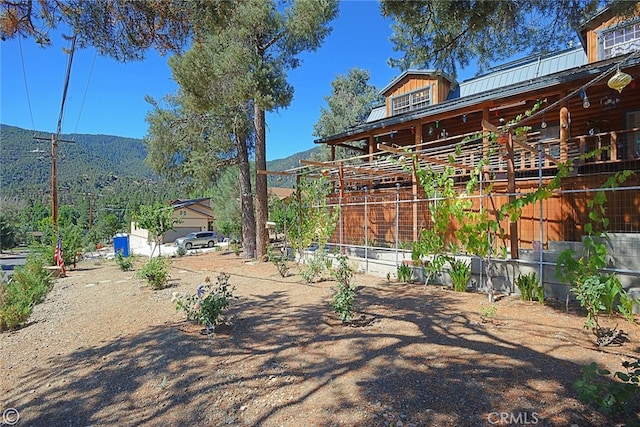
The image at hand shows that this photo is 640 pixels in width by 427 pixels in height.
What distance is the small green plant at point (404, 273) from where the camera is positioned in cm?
687

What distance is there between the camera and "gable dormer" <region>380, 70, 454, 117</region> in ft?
41.5

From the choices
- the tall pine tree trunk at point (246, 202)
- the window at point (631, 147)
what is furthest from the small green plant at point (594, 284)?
the tall pine tree trunk at point (246, 202)

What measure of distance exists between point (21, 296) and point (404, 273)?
7.81 metres

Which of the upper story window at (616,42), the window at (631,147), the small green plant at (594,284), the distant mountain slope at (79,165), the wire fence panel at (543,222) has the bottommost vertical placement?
the small green plant at (594,284)

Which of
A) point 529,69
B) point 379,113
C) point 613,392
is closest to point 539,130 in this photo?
point 529,69

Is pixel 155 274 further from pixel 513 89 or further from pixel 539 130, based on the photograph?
pixel 539 130

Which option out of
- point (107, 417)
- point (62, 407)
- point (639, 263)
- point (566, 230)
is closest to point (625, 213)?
point (566, 230)

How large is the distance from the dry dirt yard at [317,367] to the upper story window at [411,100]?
9542mm

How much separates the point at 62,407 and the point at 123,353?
0.97 meters

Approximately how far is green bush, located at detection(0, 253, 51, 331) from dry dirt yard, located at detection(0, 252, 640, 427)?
31cm

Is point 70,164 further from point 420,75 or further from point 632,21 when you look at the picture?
point 632,21

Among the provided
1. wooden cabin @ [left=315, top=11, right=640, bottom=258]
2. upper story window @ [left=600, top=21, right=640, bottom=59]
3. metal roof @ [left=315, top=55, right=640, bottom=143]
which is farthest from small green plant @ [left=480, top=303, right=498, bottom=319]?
upper story window @ [left=600, top=21, right=640, bottom=59]

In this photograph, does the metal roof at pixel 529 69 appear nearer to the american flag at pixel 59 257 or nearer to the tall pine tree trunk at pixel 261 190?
the tall pine tree trunk at pixel 261 190

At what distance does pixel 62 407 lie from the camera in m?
3.15
